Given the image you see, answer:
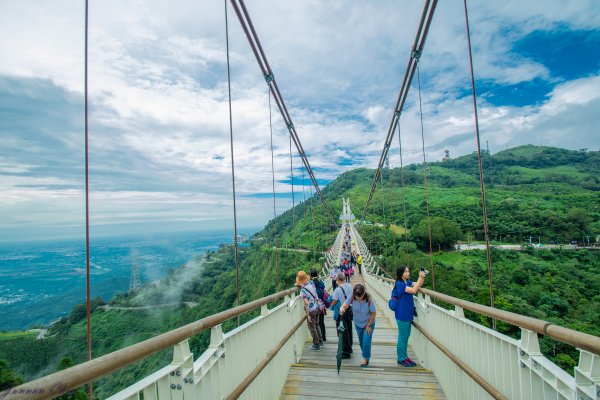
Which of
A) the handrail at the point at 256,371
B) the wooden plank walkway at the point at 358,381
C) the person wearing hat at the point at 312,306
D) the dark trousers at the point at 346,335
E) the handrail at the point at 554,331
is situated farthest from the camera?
the person wearing hat at the point at 312,306

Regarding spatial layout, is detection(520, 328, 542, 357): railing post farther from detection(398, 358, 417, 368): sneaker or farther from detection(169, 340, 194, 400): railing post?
detection(398, 358, 417, 368): sneaker

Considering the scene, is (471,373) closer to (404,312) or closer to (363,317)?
(404,312)

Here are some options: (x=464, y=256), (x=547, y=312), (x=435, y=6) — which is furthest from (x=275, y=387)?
(x=464, y=256)

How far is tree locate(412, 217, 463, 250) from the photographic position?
152ft

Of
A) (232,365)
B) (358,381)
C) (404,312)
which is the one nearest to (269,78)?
(404,312)

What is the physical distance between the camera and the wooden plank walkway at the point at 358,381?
3.08 meters

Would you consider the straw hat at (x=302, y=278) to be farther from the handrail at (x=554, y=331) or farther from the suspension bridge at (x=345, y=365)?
the handrail at (x=554, y=331)

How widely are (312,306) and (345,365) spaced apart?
85 centimetres

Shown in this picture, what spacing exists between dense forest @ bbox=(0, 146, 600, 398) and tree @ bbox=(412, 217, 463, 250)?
7.9 inches

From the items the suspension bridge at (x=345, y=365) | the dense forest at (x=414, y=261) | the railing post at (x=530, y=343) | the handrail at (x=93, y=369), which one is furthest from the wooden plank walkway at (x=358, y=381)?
the dense forest at (x=414, y=261)

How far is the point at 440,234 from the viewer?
51062mm

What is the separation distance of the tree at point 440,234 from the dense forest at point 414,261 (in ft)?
0.66

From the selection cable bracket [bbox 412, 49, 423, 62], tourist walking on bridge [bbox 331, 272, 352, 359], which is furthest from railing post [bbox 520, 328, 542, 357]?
cable bracket [bbox 412, 49, 423, 62]

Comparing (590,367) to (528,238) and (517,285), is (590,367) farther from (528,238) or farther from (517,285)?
(528,238)
